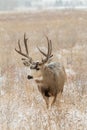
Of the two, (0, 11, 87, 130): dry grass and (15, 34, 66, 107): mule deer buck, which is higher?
(15, 34, 66, 107): mule deer buck

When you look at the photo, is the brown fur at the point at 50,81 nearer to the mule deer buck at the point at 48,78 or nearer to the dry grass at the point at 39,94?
the mule deer buck at the point at 48,78

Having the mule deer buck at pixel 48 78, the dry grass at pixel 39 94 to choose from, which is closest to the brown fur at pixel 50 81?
the mule deer buck at pixel 48 78

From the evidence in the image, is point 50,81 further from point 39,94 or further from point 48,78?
point 39,94

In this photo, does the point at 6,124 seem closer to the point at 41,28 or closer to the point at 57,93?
the point at 57,93

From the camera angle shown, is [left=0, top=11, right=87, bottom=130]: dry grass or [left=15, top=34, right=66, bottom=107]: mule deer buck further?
[left=15, top=34, right=66, bottom=107]: mule deer buck

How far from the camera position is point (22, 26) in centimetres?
Result: 2133

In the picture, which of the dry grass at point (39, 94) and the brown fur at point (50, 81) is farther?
the brown fur at point (50, 81)

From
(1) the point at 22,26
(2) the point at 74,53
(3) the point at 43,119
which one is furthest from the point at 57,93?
(1) the point at 22,26

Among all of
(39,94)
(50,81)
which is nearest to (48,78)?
(50,81)

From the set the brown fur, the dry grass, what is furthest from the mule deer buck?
the dry grass

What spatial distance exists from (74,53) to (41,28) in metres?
6.26

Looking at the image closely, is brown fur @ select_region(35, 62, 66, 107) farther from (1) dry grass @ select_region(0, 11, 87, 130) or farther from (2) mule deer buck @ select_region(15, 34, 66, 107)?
(1) dry grass @ select_region(0, 11, 87, 130)

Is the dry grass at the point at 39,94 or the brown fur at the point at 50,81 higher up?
the brown fur at the point at 50,81

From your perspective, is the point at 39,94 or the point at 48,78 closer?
the point at 48,78
